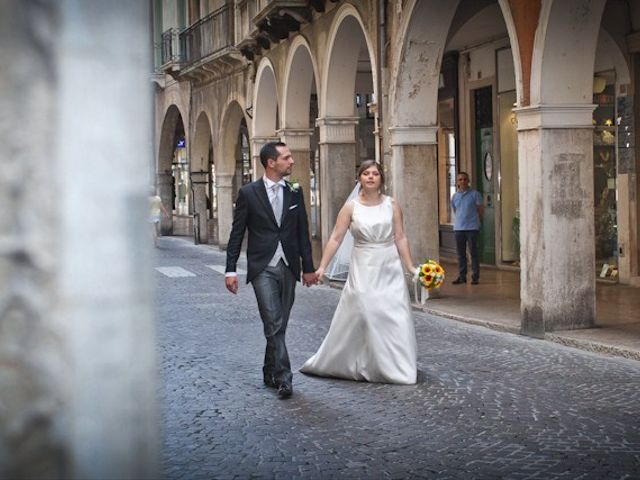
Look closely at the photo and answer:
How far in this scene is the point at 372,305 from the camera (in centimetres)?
926

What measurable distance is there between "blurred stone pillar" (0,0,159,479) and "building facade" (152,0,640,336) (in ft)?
32.0

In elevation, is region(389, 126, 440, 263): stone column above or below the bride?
above

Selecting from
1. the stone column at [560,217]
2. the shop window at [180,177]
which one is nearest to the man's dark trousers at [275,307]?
the stone column at [560,217]

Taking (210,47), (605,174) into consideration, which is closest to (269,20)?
(605,174)

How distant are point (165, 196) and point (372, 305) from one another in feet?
107

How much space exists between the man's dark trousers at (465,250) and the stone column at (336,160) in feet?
9.11

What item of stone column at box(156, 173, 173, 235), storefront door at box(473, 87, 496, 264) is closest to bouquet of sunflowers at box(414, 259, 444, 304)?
storefront door at box(473, 87, 496, 264)

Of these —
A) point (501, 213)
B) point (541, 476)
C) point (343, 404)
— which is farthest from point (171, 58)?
point (541, 476)

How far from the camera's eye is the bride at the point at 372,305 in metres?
8.97

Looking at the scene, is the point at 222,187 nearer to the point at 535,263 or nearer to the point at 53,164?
the point at 535,263

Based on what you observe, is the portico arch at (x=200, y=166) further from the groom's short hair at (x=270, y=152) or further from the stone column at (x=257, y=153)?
the groom's short hair at (x=270, y=152)

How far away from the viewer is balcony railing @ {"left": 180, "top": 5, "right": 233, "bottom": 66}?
29.5m

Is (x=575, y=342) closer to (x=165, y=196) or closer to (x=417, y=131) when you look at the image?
(x=417, y=131)

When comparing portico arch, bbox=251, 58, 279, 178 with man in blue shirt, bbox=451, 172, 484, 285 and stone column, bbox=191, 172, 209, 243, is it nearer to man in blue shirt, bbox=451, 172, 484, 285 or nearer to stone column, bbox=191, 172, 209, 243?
stone column, bbox=191, 172, 209, 243
